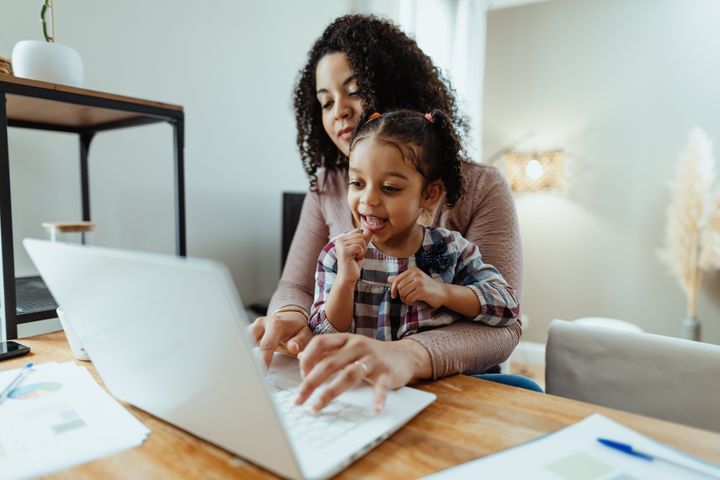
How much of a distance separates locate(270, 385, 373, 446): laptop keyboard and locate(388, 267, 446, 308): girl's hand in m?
0.26

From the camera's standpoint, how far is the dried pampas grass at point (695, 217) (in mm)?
2568

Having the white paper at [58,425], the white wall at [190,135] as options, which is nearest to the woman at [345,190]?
the white paper at [58,425]

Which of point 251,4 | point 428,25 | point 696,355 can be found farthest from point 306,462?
point 428,25

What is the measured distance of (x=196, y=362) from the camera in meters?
0.44

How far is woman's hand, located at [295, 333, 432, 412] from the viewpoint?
562 millimetres

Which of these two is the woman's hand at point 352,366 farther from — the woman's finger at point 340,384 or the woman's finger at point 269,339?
the woman's finger at point 269,339

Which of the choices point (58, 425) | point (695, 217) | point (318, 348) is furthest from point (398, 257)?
point (695, 217)

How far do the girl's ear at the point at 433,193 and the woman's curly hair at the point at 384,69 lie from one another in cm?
29

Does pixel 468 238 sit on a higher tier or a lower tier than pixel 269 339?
higher

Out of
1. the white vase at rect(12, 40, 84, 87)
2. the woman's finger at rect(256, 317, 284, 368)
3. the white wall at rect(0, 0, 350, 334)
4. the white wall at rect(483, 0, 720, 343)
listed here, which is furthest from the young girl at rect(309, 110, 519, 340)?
the white wall at rect(483, 0, 720, 343)

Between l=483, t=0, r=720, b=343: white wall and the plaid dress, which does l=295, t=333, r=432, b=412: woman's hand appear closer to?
the plaid dress

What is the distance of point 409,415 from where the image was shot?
574 mm

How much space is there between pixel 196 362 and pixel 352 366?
8.0 inches

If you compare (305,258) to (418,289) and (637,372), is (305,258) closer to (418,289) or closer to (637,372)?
(418,289)
